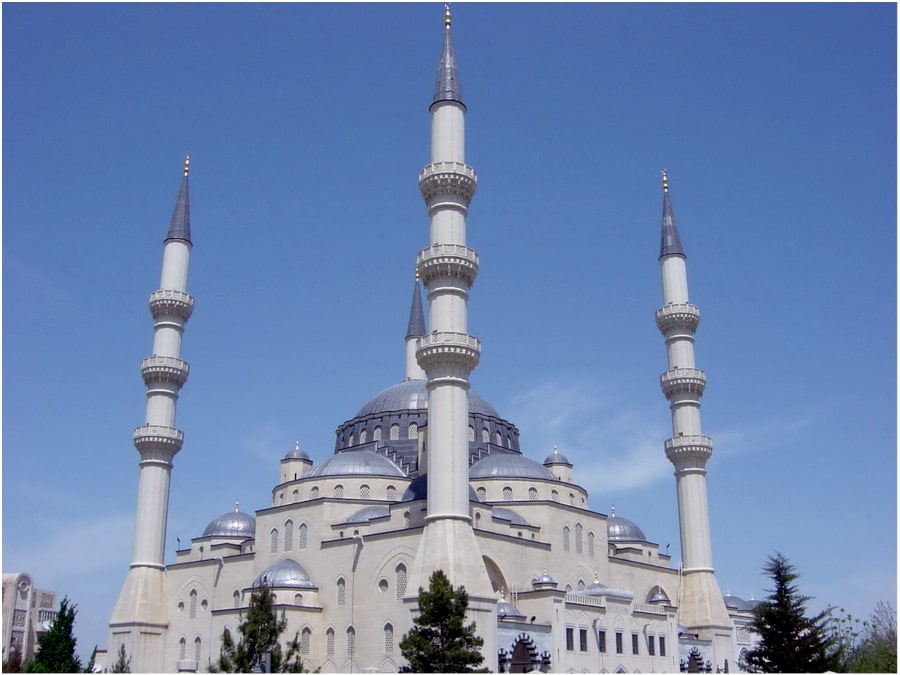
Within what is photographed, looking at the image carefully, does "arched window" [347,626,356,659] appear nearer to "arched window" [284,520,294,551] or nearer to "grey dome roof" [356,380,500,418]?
"arched window" [284,520,294,551]

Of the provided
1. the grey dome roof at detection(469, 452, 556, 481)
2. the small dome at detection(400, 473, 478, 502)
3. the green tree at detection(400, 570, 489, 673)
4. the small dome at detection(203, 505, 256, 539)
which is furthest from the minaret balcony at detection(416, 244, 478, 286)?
the small dome at detection(203, 505, 256, 539)

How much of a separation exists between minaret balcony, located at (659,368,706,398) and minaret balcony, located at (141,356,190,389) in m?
16.8

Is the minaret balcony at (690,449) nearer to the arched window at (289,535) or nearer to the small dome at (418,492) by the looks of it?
the small dome at (418,492)

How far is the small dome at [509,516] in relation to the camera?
3003cm

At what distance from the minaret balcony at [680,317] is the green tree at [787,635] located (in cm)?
1326

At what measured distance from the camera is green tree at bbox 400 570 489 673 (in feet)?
61.6

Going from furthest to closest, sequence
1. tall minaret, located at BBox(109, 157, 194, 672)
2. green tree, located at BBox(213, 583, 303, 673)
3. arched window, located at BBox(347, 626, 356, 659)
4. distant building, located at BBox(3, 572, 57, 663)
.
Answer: distant building, located at BBox(3, 572, 57, 663), tall minaret, located at BBox(109, 157, 194, 672), arched window, located at BBox(347, 626, 356, 659), green tree, located at BBox(213, 583, 303, 673)

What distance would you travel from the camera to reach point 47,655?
90.0ft

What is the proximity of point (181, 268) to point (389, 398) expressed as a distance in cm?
928

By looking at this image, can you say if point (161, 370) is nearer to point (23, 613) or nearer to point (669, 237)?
point (23, 613)

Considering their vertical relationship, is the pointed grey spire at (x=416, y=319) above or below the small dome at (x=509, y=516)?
above

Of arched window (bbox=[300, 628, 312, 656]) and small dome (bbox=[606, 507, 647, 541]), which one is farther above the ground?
small dome (bbox=[606, 507, 647, 541])

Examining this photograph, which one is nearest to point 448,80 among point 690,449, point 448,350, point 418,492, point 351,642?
point 448,350

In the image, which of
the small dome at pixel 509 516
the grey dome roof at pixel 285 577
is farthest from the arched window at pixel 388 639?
the small dome at pixel 509 516
